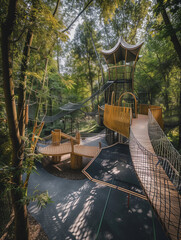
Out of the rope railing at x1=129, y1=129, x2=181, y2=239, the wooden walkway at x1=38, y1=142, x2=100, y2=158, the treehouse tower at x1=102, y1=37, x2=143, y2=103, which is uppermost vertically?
the treehouse tower at x1=102, y1=37, x2=143, y2=103

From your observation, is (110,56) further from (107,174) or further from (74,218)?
(74,218)

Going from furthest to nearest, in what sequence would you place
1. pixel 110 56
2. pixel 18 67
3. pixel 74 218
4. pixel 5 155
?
pixel 110 56, pixel 74 218, pixel 5 155, pixel 18 67

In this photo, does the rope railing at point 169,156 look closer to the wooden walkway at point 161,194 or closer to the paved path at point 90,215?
the wooden walkway at point 161,194

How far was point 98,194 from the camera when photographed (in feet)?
14.3

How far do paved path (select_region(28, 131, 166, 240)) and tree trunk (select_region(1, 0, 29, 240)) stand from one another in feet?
1.75

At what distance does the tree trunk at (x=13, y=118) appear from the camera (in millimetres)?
1488

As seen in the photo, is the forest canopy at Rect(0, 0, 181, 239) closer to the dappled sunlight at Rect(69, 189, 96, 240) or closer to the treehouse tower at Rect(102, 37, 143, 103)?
the dappled sunlight at Rect(69, 189, 96, 240)

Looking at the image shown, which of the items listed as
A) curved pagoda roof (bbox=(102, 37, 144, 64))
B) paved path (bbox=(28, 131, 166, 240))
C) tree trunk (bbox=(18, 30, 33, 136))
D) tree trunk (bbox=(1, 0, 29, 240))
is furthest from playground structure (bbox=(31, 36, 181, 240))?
tree trunk (bbox=(18, 30, 33, 136))

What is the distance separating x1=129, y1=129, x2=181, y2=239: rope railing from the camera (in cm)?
143

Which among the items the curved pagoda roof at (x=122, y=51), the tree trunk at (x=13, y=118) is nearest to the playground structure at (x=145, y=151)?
the curved pagoda roof at (x=122, y=51)

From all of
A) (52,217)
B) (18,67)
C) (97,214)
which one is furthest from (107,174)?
(18,67)

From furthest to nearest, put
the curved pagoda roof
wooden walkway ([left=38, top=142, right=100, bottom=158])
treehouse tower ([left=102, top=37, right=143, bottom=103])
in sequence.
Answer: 1. treehouse tower ([left=102, top=37, right=143, bottom=103])
2. the curved pagoda roof
3. wooden walkway ([left=38, top=142, right=100, bottom=158])

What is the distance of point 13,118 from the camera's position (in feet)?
5.93

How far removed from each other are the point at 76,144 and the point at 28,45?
231 inches
